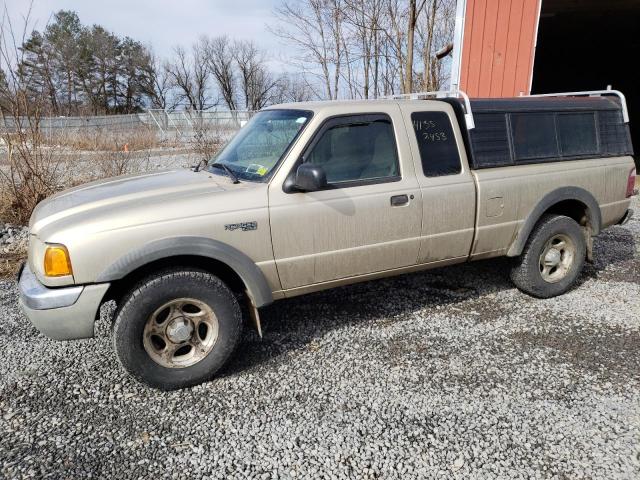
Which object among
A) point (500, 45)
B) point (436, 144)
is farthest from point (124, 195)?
point (500, 45)

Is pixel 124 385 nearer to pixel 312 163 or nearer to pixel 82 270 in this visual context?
pixel 82 270

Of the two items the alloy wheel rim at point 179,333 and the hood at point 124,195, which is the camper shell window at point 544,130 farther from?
the alloy wheel rim at point 179,333

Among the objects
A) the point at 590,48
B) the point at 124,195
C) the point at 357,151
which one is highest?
the point at 590,48

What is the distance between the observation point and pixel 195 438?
2.60 meters

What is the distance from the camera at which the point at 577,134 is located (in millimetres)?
4344

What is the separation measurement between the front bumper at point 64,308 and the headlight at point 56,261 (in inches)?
4.2

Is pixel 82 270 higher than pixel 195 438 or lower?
higher

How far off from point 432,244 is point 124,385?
2.57 m

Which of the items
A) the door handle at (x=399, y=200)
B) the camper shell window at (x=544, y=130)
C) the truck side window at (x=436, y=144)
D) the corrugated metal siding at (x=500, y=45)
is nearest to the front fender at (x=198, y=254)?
the door handle at (x=399, y=200)

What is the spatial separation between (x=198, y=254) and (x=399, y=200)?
158cm

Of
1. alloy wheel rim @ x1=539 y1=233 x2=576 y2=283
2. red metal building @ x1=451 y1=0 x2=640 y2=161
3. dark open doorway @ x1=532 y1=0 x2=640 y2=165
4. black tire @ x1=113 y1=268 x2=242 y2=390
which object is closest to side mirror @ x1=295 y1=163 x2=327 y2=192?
black tire @ x1=113 y1=268 x2=242 y2=390

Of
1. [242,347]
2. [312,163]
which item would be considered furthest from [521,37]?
[242,347]

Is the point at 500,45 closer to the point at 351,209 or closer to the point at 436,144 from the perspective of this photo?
the point at 436,144

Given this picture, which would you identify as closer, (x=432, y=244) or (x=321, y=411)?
(x=321, y=411)
